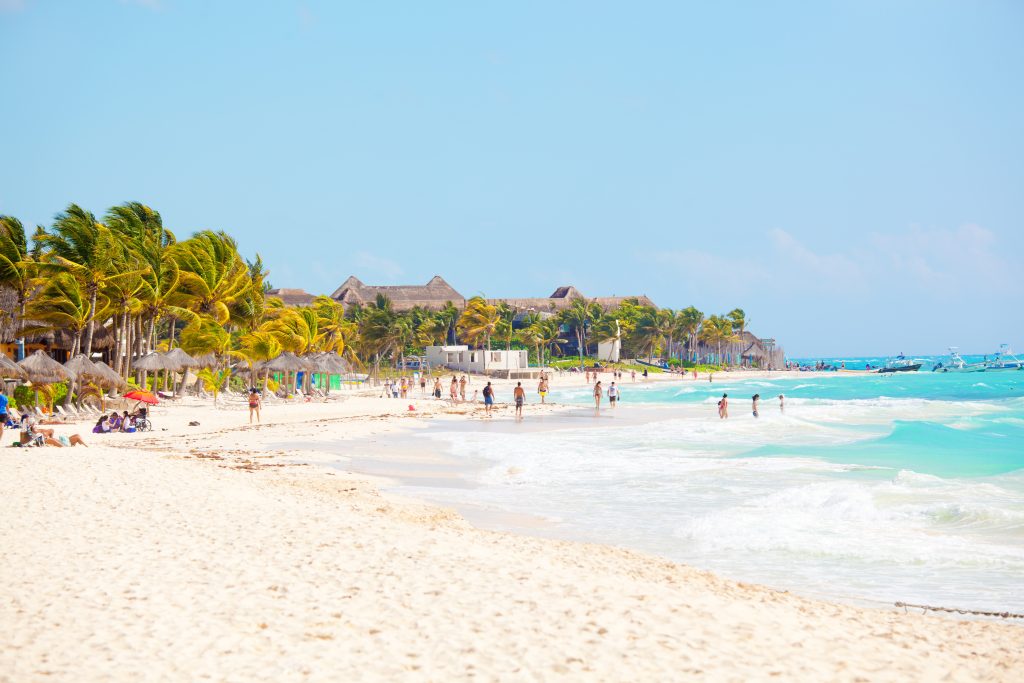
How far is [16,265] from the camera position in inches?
933

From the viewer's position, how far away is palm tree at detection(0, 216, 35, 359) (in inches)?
930

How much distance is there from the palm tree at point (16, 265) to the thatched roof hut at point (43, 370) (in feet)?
11.1

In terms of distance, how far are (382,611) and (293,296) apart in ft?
255

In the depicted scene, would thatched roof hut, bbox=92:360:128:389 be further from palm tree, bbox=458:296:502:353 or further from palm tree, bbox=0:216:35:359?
palm tree, bbox=458:296:502:353

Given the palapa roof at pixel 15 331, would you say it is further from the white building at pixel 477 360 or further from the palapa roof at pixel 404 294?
the palapa roof at pixel 404 294

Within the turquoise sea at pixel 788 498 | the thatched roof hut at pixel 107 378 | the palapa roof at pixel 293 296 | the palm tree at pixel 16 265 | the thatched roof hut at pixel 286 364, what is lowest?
the turquoise sea at pixel 788 498

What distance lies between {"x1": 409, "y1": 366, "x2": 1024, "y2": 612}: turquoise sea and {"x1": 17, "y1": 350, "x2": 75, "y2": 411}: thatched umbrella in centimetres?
958

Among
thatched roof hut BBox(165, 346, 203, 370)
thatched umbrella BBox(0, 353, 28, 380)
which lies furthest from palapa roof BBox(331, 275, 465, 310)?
thatched umbrella BBox(0, 353, 28, 380)

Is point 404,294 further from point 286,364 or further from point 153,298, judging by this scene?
point 153,298

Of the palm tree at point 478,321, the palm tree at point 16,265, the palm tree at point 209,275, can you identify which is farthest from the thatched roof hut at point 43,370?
the palm tree at point 478,321

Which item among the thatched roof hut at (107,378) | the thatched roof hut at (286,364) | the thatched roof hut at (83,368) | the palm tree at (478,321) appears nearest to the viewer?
the thatched roof hut at (83,368)

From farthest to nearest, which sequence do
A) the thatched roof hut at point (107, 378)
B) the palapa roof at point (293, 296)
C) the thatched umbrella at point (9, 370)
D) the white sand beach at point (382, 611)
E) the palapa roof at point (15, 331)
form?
1. the palapa roof at point (293, 296)
2. the palapa roof at point (15, 331)
3. the thatched roof hut at point (107, 378)
4. the thatched umbrella at point (9, 370)
5. the white sand beach at point (382, 611)

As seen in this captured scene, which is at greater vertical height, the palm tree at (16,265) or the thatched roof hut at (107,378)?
the palm tree at (16,265)

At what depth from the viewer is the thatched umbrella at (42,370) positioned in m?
20.9
